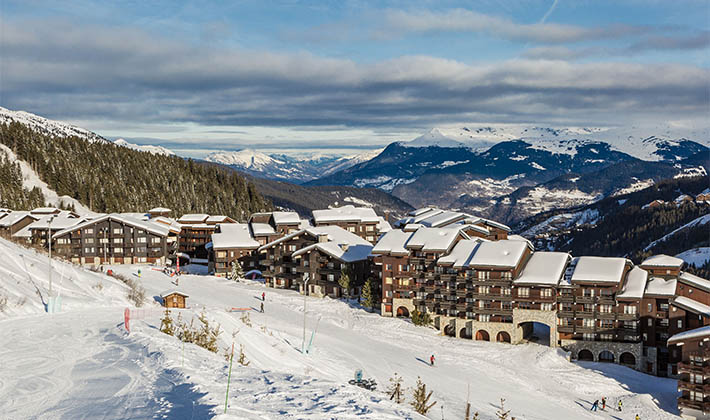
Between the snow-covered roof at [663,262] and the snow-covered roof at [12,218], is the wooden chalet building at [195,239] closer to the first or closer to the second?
the snow-covered roof at [12,218]

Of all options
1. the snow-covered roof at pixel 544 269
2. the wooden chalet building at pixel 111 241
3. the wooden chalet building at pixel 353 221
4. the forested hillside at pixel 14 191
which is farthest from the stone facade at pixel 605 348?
the forested hillside at pixel 14 191

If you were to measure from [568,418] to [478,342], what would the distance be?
25337mm

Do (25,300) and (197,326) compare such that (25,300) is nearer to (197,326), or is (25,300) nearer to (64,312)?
(64,312)

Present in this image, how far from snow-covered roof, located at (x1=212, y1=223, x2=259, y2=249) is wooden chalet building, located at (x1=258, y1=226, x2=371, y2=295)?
17.6 ft

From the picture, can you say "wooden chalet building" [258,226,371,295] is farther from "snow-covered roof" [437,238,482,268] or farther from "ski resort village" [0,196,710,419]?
"snow-covered roof" [437,238,482,268]

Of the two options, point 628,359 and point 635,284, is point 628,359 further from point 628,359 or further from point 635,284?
point 635,284

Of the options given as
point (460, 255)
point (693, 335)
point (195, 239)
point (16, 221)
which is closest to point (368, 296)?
point (460, 255)

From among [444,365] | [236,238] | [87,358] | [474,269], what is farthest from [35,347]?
[236,238]

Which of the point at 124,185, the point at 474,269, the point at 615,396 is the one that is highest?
the point at 124,185

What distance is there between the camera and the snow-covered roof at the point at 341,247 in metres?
92.5

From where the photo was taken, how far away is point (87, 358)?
2864 cm

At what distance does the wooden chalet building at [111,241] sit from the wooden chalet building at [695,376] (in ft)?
303

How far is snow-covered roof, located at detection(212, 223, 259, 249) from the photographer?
106312 mm

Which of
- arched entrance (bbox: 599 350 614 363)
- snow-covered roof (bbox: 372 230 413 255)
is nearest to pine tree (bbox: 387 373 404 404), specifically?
arched entrance (bbox: 599 350 614 363)
